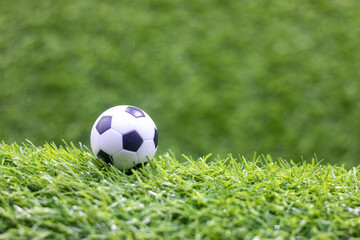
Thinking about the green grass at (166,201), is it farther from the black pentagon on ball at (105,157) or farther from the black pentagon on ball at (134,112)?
the black pentagon on ball at (134,112)

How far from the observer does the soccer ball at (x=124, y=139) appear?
7.00 feet

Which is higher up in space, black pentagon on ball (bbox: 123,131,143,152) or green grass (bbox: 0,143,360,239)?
black pentagon on ball (bbox: 123,131,143,152)

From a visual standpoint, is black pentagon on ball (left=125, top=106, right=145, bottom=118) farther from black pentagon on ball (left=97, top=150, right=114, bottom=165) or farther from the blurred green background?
the blurred green background

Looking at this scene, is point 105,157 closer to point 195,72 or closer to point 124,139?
point 124,139

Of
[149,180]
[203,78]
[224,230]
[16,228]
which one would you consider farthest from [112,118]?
[203,78]

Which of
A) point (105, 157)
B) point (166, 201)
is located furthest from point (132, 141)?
point (166, 201)

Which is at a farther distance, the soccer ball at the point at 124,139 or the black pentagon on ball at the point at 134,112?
the black pentagon on ball at the point at 134,112

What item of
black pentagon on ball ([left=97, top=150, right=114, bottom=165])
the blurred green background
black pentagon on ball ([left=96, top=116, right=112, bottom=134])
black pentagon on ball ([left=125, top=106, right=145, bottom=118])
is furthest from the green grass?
the blurred green background

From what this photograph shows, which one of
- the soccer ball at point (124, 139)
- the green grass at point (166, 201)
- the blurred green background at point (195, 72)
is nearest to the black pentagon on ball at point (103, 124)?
the soccer ball at point (124, 139)

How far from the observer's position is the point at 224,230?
67.2 inches

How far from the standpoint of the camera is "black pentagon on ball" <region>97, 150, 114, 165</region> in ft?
7.11

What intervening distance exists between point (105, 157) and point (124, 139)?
0.57 feet

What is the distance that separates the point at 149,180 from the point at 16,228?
0.73 m

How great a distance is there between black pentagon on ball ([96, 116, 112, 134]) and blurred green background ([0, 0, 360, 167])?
2.42m
